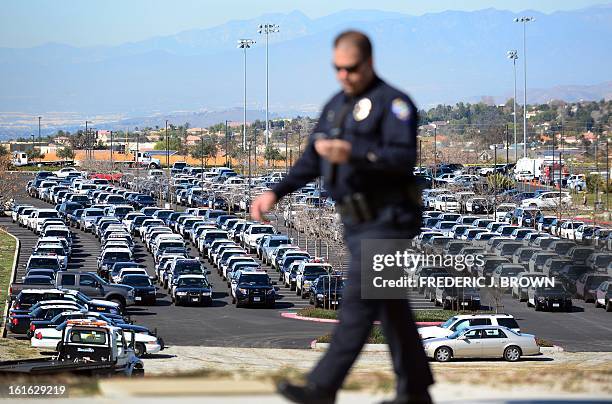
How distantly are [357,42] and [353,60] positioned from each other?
116 millimetres

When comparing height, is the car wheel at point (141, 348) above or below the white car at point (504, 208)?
below

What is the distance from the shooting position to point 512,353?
3666cm

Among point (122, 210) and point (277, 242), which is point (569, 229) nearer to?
point (277, 242)

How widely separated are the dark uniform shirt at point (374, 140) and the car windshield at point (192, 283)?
4164 cm

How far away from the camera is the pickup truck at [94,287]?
47969 millimetres

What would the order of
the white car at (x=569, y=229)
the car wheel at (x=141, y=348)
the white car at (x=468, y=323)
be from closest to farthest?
1. the car wheel at (x=141, y=348)
2. the white car at (x=468, y=323)
3. the white car at (x=569, y=229)

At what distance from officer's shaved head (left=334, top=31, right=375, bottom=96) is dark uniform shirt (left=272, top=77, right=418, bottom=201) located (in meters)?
0.11

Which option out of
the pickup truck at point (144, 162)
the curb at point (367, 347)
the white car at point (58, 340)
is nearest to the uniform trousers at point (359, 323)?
the white car at point (58, 340)

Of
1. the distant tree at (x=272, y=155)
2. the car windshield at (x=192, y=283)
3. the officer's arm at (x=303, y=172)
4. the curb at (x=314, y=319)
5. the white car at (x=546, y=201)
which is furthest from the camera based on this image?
the distant tree at (x=272, y=155)

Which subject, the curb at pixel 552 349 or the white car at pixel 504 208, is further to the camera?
the white car at pixel 504 208

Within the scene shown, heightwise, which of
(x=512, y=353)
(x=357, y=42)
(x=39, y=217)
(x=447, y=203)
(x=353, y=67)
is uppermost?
(x=357, y=42)

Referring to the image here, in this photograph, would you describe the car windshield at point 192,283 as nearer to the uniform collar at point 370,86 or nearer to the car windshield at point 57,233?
the car windshield at point 57,233

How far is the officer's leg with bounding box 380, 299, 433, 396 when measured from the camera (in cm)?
908

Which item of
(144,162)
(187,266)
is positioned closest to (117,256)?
(187,266)
